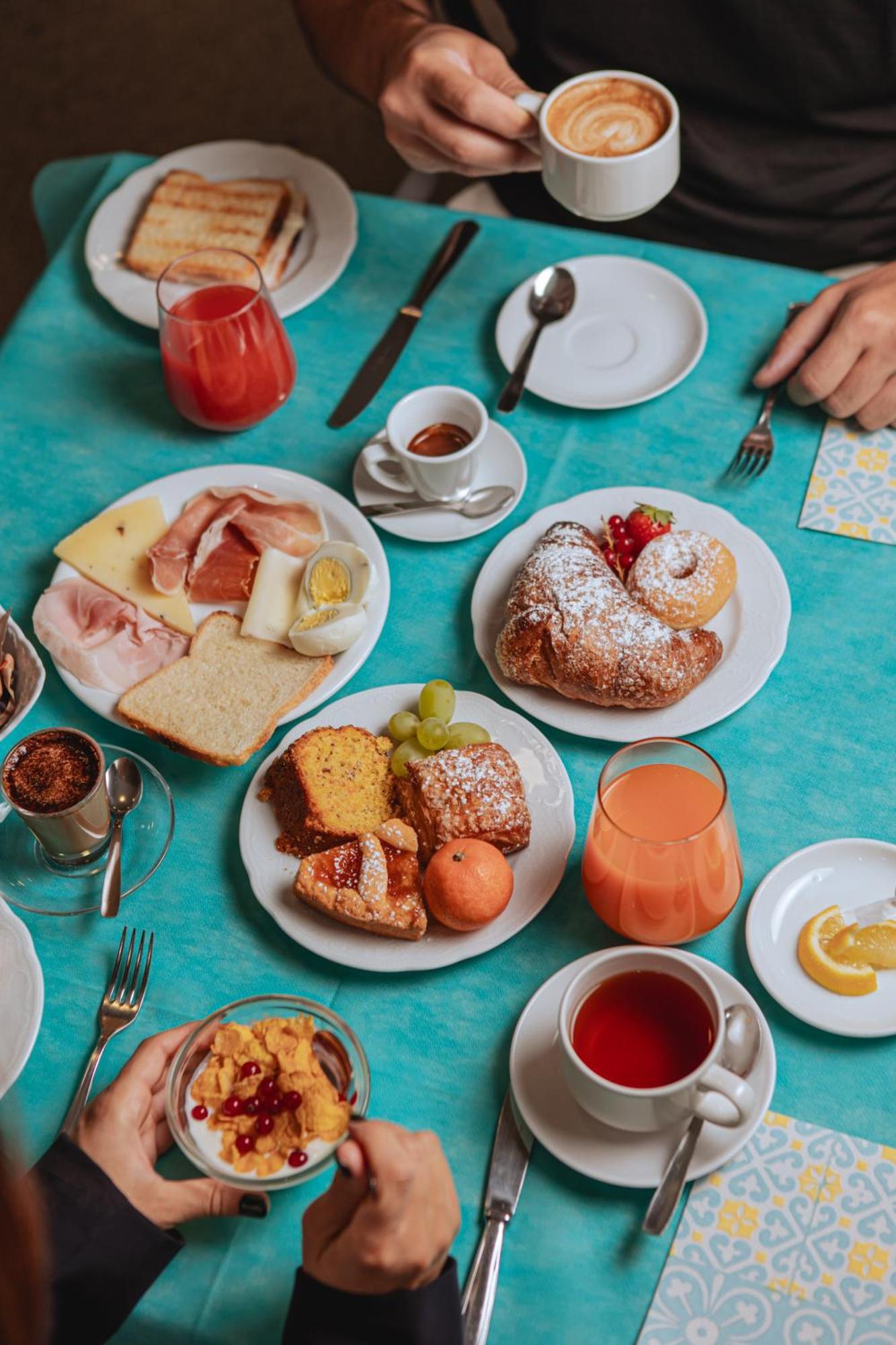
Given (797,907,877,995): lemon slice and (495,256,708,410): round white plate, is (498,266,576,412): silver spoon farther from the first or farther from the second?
(797,907,877,995): lemon slice

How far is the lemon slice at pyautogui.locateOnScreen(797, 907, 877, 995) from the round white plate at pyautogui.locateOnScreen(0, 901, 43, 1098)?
34.5 inches

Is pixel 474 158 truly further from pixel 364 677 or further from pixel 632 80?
pixel 364 677

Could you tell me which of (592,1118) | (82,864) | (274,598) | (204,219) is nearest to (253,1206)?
(592,1118)

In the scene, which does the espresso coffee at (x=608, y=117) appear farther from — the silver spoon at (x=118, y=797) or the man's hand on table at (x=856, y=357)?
the silver spoon at (x=118, y=797)

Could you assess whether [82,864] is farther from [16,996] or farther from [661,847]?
[661,847]

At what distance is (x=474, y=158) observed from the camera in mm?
1839

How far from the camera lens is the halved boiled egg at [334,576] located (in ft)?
5.47

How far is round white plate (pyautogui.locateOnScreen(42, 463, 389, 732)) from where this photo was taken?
5.29 feet

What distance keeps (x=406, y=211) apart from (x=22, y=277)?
228cm

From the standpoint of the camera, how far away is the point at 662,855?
122cm

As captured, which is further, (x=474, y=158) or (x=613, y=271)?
(x=613, y=271)

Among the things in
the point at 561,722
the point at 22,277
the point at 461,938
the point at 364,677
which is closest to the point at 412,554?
the point at 364,677

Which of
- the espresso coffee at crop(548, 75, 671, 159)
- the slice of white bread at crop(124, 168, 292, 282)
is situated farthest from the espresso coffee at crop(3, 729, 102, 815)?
the espresso coffee at crop(548, 75, 671, 159)

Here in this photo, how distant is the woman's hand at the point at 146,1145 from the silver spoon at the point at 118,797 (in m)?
0.27
